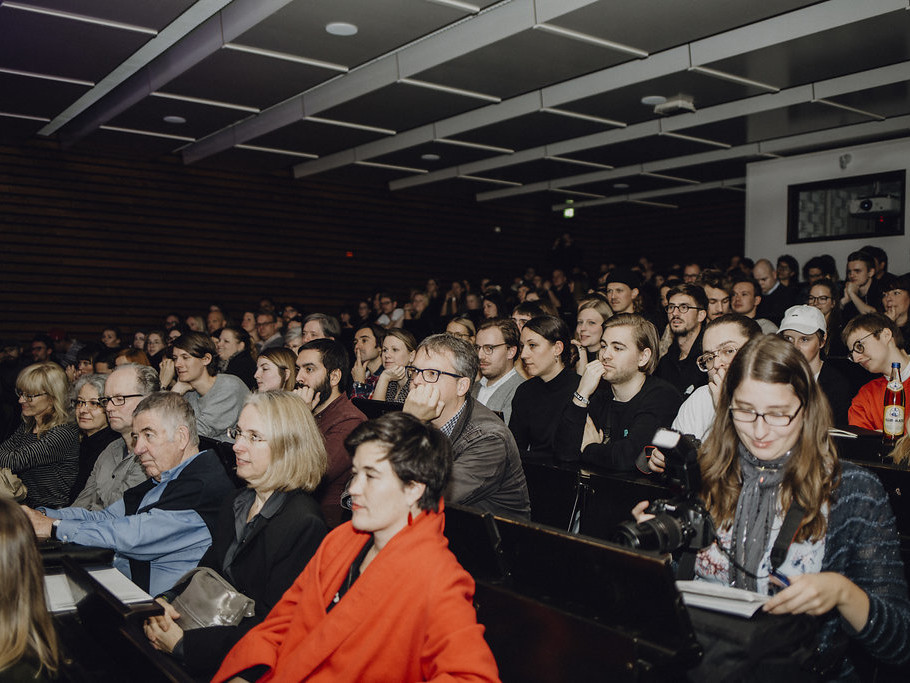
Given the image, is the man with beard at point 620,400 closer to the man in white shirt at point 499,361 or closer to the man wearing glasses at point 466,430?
the man wearing glasses at point 466,430

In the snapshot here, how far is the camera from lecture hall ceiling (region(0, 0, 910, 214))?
4.78 metres

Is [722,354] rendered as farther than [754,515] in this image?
Yes

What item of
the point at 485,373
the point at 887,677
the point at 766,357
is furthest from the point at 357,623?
the point at 485,373

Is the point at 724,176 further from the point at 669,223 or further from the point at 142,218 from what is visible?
the point at 142,218

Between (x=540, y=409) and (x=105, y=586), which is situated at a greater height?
(x=540, y=409)

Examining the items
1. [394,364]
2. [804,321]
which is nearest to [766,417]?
[804,321]

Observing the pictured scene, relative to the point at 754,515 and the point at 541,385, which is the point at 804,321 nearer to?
the point at 541,385

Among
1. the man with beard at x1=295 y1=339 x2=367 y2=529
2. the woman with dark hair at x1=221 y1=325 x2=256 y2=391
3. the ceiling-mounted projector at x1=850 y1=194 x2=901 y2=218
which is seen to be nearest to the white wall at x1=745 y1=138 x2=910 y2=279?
the ceiling-mounted projector at x1=850 y1=194 x2=901 y2=218

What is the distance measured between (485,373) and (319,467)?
1.91m

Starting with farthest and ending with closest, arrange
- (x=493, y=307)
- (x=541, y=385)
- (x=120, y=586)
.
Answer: (x=493, y=307)
(x=541, y=385)
(x=120, y=586)

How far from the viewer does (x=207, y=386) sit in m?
4.43

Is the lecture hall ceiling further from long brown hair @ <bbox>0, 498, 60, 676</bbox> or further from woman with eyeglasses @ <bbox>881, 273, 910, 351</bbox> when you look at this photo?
long brown hair @ <bbox>0, 498, 60, 676</bbox>

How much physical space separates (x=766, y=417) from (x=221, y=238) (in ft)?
29.4

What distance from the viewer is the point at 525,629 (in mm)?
1602
